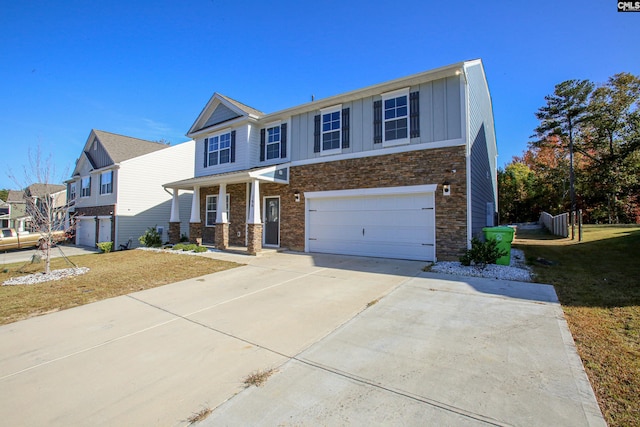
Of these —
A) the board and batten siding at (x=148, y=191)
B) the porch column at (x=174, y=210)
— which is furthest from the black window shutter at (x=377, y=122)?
the board and batten siding at (x=148, y=191)

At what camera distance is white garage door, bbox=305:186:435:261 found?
956 centimetres

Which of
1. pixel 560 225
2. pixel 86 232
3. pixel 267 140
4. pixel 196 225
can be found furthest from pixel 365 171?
pixel 86 232

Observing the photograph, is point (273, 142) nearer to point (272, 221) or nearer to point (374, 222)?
point (272, 221)

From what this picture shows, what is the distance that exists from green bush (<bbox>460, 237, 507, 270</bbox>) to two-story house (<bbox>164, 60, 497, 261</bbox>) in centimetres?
77

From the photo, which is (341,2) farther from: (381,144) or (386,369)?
(386,369)

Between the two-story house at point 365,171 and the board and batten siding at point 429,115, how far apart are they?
0.10 feet

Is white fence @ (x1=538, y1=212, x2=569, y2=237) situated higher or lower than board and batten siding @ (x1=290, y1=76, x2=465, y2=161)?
lower

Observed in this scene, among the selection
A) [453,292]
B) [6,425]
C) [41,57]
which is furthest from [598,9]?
[41,57]

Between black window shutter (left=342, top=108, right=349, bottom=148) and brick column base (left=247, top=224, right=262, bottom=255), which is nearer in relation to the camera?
black window shutter (left=342, top=108, right=349, bottom=148)

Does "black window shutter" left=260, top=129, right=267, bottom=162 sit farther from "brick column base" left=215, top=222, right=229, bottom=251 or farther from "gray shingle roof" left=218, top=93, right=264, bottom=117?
"brick column base" left=215, top=222, right=229, bottom=251

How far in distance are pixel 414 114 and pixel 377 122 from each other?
1.29 metres

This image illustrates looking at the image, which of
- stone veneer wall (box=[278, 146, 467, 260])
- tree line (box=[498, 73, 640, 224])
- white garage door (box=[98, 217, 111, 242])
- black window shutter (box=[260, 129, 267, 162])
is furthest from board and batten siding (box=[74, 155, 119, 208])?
tree line (box=[498, 73, 640, 224])

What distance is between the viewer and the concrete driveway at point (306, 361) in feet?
8.27

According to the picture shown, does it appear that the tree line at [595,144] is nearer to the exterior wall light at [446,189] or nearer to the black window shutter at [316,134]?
the exterior wall light at [446,189]
